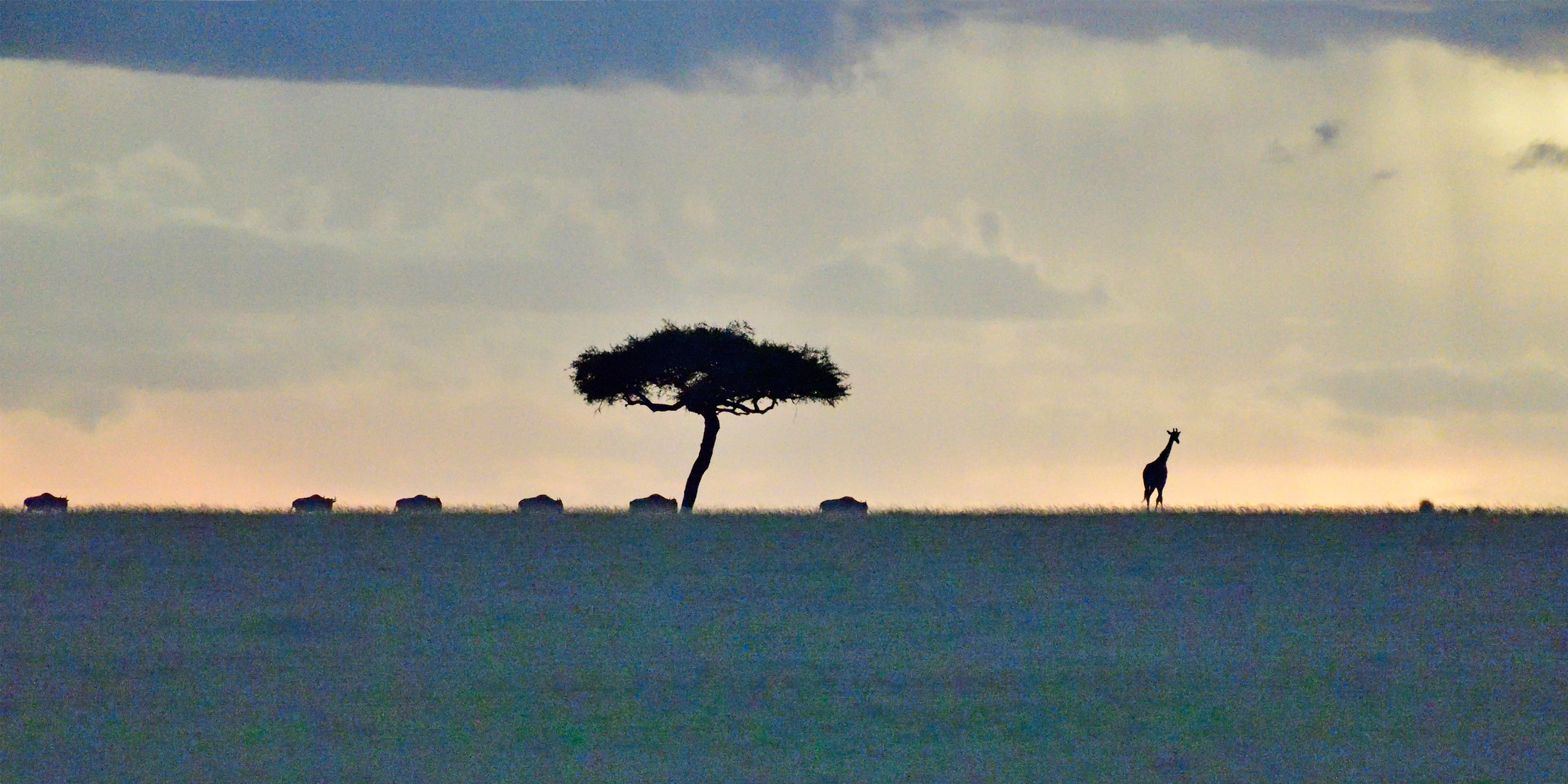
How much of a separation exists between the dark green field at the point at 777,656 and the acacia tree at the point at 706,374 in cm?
1882

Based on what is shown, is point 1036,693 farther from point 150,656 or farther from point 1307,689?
point 150,656

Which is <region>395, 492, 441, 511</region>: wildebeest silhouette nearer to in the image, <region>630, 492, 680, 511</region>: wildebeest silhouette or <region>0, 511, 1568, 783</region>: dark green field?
<region>630, 492, 680, 511</region>: wildebeest silhouette

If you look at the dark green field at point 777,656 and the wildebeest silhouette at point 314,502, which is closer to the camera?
the dark green field at point 777,656

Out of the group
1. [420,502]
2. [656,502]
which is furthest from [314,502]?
[656,502]

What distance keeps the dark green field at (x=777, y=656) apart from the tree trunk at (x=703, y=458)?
17809mm

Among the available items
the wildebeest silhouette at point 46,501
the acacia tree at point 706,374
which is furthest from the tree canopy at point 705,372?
the wildebeest silhouette at point 46,501

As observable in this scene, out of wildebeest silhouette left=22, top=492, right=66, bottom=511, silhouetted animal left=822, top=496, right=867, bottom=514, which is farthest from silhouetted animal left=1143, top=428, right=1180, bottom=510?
wildebeest silhouette left=22, top=492, right=66, bottom=511

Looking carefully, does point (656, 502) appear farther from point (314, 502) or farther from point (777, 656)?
point (777, 656)

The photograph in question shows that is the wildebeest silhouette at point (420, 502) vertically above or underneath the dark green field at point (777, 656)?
above

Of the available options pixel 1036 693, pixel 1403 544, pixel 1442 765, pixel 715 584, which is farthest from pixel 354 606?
pixel 1403 544

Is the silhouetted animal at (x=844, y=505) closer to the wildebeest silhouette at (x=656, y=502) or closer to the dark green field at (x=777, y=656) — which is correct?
the wildebeest silhouette at (x=656, y=502)

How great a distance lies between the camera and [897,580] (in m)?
22.5

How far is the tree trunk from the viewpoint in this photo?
45.9 meters

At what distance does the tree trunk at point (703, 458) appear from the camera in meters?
45.9
